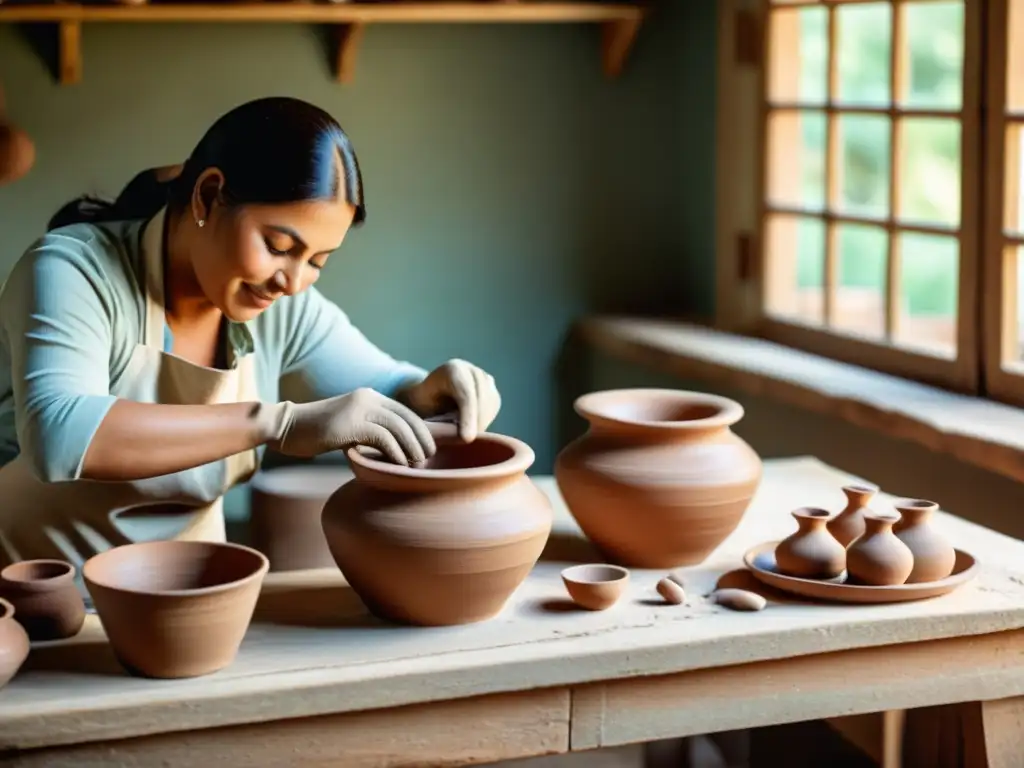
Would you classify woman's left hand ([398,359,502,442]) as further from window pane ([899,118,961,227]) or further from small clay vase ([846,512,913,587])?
window pane ([899,118,961,227])

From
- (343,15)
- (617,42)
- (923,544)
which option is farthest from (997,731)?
(617,42)

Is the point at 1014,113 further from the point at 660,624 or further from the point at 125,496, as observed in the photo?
the point at 125,496

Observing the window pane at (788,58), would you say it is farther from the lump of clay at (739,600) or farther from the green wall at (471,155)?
the lump of clay at (739,600)

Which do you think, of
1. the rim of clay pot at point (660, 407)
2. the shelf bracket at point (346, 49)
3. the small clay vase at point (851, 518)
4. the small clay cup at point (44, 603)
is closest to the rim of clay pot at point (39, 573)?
the small clay cup at point (44, 603)

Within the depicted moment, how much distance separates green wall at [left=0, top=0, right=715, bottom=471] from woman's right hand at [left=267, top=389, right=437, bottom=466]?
2.05m

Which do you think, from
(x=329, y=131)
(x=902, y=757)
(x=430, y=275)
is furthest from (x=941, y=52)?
(x=329, y=131)

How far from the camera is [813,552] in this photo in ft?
5.89

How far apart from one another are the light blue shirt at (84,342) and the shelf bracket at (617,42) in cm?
188

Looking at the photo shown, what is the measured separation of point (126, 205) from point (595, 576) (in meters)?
0.83

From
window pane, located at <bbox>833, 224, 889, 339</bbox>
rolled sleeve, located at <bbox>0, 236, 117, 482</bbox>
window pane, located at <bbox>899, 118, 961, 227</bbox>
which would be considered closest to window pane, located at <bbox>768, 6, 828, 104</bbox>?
window pane, located at <bbox>833, 224, 889, 339</bbox>

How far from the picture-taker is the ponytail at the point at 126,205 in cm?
192

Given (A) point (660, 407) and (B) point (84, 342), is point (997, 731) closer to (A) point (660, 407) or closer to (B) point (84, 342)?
(A) point (660, 407)

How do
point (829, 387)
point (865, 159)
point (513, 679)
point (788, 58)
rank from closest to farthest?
point (513, 679), point (829, 387), point (788, 58), point (865, 159)

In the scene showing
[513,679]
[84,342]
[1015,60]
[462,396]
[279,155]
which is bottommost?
[513,679]
